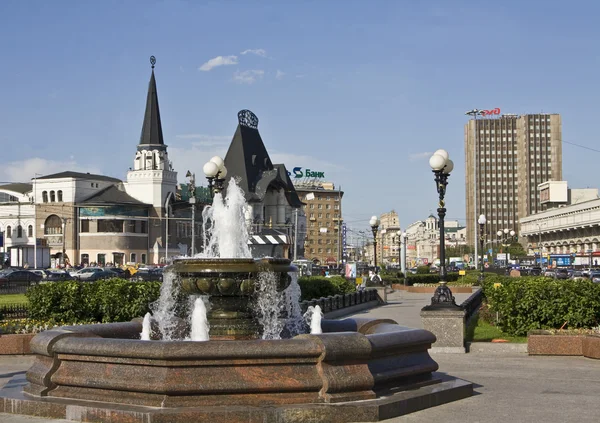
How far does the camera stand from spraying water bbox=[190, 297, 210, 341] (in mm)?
11906

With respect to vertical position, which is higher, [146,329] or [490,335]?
[146,329]

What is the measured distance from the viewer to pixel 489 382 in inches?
485

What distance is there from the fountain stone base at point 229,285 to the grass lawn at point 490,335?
6405 mm

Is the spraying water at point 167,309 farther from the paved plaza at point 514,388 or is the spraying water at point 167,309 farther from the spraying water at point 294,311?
the paved plaza at point 514,388

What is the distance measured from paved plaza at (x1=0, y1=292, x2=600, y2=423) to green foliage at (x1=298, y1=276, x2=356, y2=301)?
12.3 m

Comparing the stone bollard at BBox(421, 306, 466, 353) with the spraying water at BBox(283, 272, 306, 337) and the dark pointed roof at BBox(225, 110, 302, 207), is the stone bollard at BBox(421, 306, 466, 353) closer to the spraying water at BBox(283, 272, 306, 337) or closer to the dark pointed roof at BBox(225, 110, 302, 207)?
the spraying water at BBox(283, 272, 306, 337)

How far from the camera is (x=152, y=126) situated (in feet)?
371

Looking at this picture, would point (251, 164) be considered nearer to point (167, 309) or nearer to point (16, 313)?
point (16, 313)

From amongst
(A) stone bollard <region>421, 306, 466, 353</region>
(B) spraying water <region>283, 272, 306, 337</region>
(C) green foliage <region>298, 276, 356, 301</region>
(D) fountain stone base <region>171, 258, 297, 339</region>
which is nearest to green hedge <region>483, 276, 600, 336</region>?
(A) stone bollard <region>421, 306, 466, 353</region>

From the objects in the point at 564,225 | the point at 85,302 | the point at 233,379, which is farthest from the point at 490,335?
the point at 564,225

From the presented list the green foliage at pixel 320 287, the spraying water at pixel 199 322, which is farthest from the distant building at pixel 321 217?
the spraying water at pixel 199 322

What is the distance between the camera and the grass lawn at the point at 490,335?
17.0 metres

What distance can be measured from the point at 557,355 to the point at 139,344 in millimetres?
9506

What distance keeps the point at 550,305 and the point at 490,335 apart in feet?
4.93
